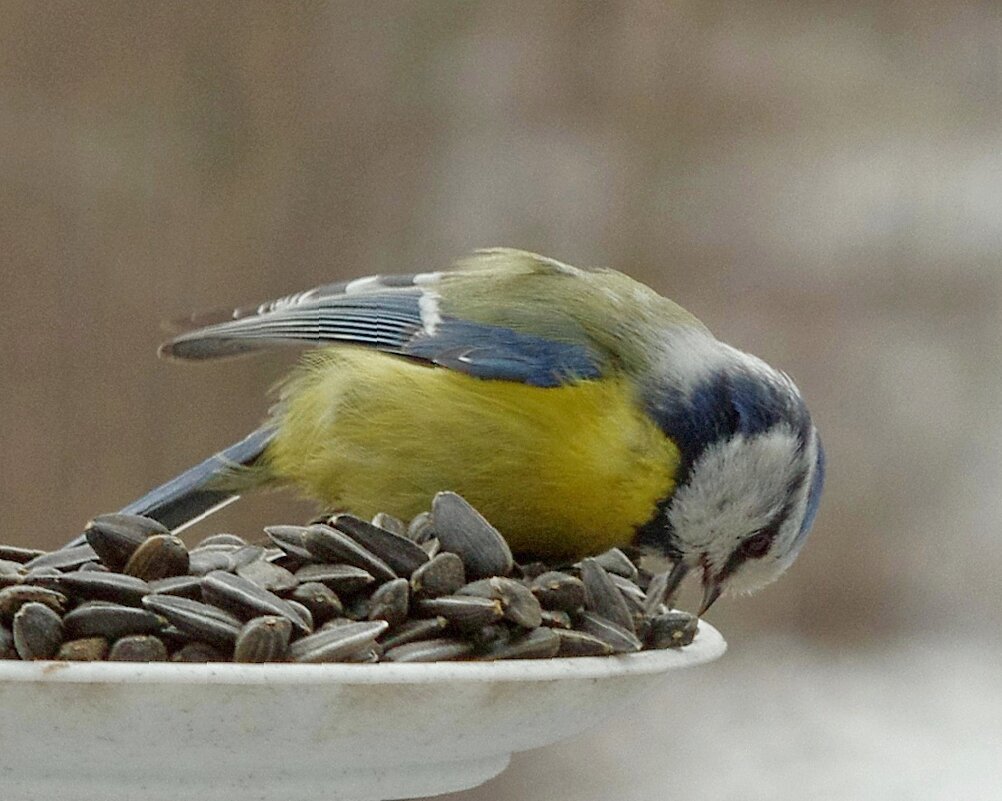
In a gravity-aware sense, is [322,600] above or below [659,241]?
below

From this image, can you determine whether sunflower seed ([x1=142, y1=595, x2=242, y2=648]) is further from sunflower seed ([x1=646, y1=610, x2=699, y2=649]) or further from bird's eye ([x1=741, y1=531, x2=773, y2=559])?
bird's eye ([x1=741, y1=531, x2=773, y2=559])

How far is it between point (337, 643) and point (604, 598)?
0.19 metres

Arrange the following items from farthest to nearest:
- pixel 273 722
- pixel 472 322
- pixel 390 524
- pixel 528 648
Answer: pixel 472 322
pixel 390 524
pixel 528 648
pixel 273 722

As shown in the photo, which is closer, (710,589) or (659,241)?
(710,589)

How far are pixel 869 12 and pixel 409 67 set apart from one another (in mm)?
586

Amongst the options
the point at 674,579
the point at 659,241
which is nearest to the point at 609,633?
the point at 674,579

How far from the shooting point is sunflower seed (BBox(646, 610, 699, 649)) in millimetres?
794

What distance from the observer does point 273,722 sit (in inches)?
23.8

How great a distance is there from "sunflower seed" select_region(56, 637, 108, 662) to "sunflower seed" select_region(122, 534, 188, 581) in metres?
0.07

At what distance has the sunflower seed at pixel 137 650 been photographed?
0.64 metres

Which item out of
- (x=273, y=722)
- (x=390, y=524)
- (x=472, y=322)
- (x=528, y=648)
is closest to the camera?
(x=273, y=722)

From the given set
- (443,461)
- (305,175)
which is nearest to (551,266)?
(443,461)

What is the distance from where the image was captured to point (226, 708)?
23.2 inches

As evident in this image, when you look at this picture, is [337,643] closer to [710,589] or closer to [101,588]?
[101,588]
